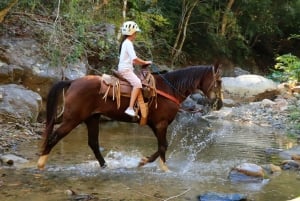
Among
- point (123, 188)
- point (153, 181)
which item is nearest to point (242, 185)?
point (153, 181)

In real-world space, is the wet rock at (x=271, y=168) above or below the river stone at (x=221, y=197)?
below

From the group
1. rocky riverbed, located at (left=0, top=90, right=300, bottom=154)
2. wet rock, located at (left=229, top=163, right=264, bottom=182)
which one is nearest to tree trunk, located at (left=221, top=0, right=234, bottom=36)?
rocky riverbed, located at (left=0, top=90, right=300, bottom=154)

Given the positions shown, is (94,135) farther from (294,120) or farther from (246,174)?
(294,120)

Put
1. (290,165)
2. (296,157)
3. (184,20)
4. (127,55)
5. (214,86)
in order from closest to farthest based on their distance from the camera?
1. (127,55)
2. (214,86)
3. (290,165)
4. (296,157)
5. (184,20)

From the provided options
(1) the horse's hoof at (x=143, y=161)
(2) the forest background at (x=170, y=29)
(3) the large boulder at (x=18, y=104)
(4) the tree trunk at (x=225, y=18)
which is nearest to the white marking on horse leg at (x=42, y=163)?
(1) the horse's hoof at (x=143, y=161)

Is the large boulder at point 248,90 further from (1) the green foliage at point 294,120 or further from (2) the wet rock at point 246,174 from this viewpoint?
(2) the wet rock at point 246,174

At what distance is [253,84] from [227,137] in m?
9.27

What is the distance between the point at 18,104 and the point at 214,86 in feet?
16.4

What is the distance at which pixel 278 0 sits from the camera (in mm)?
27000

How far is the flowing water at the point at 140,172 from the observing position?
19.4 feet

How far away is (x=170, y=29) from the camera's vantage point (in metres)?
23.1

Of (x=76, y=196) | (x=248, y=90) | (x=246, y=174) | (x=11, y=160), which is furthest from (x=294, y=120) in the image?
(x=76, y=196)

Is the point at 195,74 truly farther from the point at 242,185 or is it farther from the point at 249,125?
the point at 249,125

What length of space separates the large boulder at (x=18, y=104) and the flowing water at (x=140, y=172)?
1066mm
